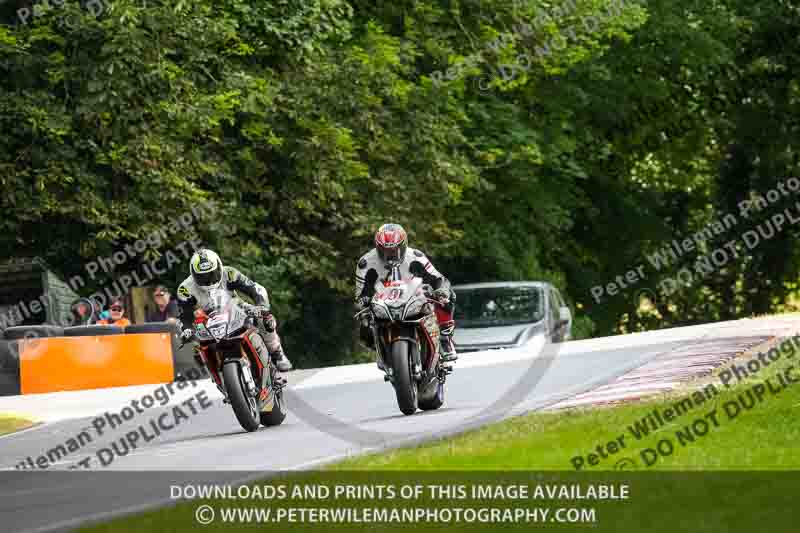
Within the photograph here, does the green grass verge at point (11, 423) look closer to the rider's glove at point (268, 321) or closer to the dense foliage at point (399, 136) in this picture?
the rider's glove at point (268, 321)

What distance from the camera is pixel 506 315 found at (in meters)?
26.5

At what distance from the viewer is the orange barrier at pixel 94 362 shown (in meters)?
24.4

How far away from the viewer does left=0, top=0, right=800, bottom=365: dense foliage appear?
26.7 m

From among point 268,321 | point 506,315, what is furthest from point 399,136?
point 268,321

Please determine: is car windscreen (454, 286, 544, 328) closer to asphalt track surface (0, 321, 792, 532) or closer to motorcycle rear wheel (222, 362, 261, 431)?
asphalt track surface (0, 321, 792, 532)

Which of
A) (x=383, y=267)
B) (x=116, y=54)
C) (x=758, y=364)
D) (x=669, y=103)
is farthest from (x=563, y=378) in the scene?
(x=669, y=103)

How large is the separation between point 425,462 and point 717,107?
122 feet

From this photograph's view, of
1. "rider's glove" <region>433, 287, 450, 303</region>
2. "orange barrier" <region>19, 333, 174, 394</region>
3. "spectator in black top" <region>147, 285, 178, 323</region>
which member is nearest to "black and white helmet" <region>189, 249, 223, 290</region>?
"rider's glove" <region>433, 287, 450, 303</region>

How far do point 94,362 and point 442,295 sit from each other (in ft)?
33.4

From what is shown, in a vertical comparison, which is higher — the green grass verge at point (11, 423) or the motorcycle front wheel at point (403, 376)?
the motorcycle front wheel at point (403, 376)

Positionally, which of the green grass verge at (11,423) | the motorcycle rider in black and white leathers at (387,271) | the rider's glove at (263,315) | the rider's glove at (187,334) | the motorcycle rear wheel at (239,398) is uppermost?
the motorcycle rider in black and white leathers at (387,271)

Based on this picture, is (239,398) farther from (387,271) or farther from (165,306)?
(165,306)

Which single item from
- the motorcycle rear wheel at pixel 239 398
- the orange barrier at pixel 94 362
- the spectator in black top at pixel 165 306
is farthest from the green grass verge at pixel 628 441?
the spectator in black top at pixel 165 306

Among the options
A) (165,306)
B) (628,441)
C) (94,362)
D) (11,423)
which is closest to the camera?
(628,441)
